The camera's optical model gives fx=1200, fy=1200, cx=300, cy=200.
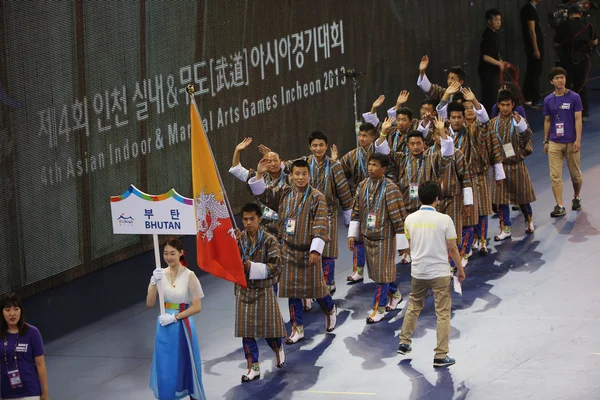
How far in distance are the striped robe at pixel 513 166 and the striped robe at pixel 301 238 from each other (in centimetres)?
322

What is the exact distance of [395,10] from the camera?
56.4 feet

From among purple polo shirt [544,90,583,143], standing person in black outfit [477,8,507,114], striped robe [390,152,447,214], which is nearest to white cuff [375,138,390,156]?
striped robe [390,152,447,214]

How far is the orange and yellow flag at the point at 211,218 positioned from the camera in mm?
9109

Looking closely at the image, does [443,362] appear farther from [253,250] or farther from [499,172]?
[499,172]

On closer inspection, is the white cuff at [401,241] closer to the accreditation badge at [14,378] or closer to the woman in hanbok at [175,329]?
the woman in hanbok at [175,329]

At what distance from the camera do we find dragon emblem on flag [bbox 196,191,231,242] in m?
9.14

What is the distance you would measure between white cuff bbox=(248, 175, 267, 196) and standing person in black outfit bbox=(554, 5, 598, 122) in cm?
983

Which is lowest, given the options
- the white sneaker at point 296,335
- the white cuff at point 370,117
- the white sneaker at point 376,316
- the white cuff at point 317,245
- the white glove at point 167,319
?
the white sneaker at point 296,335

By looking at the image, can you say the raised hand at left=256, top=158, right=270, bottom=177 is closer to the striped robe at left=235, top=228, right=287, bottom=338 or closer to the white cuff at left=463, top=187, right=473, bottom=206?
the striped robe at left=235, top=228, right=287, bottom=338

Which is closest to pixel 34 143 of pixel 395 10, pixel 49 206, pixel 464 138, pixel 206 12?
pixel 49 206

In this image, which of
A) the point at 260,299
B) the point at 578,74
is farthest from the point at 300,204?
the point at 578,74

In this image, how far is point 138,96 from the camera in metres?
12.8

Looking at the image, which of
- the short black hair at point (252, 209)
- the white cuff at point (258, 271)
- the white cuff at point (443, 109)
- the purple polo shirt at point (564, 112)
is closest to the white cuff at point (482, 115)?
the white cuff at point (443, 109)

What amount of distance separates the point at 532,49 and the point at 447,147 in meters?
9.33
